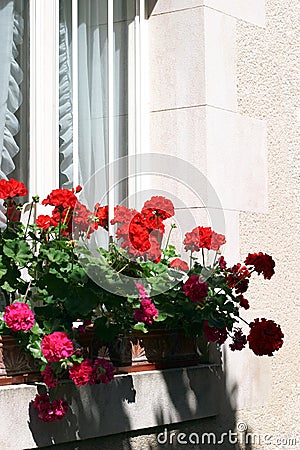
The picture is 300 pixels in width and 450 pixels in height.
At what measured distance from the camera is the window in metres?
4.26

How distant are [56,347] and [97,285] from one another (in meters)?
0.39

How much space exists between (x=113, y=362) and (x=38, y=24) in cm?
153

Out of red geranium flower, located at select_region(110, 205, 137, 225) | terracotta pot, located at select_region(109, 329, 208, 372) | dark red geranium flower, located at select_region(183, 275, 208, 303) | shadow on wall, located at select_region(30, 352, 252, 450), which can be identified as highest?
red geranium flower, located at select_region(110, 205, 137, 225)

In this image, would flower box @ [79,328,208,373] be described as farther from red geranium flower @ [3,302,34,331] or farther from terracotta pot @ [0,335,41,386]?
red geranium flower @ [3,302,34,331]

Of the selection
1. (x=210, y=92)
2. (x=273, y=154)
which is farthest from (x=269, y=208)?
(x=210, y=92)

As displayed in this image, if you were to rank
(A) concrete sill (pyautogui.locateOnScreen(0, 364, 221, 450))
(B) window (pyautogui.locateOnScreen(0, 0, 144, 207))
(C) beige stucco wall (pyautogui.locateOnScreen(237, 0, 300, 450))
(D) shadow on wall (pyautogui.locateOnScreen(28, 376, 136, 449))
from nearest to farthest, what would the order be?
(A) concrete sill (pyautogui.locateOnScreen(0, 364, 221, 450)) → (D) shadow on wall (pyautogui.locateOnScreen(28, 376, 136, 449)) → (B) window (pyautogui.locateOnScreen(0, 0, 144, 207)) → (C) beige stucco wall (pyautogui.locateOnScreen(237, 0, 300, 450))

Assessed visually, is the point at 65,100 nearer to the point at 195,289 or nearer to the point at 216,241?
the point at 216,241

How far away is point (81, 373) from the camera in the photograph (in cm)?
361

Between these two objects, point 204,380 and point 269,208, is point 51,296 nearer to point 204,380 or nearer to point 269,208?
point 204,380

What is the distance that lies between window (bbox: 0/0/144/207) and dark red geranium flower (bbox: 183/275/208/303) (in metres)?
0.77

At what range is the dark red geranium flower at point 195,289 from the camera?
13.3 ft

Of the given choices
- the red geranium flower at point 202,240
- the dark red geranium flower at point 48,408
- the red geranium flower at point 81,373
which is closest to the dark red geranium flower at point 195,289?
the red geranium flower at point 202,240

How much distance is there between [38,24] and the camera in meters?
4.30

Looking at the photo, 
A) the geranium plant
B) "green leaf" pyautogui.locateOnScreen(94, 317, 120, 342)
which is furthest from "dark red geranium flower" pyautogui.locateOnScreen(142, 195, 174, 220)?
"green leaf" pyautogui.locateOnScreen(94, 317, 120, 342)
